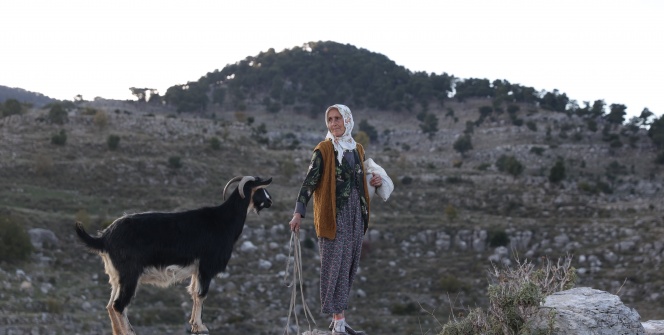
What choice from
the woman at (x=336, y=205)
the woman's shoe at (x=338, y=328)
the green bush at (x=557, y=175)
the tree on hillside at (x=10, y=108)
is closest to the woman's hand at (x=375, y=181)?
the woman at (x=336, y=205)

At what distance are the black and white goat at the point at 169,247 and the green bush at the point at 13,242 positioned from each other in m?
14.5

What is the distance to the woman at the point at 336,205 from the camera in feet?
20.4

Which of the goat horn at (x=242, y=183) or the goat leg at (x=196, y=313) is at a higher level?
the goat horn at (x=242, y=183)

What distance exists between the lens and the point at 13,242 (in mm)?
19609

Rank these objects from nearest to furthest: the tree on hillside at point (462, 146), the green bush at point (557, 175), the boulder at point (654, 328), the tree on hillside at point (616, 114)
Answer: the boulder at point (654, 328)
the green bush at point (557, 175)
the tree on hillside at point (462, 146)
the tree on hillside at point (616, 114)

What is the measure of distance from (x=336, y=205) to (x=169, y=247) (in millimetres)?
1339

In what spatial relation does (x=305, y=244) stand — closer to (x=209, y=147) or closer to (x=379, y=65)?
(x=209, y=147)

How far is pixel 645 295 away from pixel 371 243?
28.5 feet

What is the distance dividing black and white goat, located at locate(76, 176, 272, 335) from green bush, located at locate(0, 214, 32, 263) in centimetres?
1448

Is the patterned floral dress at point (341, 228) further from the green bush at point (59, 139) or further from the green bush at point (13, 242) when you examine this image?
the green bush at point (59, 139)

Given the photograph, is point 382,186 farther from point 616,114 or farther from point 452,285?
point 616,114

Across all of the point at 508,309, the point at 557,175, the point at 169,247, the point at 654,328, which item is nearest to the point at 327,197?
the point at 169,247

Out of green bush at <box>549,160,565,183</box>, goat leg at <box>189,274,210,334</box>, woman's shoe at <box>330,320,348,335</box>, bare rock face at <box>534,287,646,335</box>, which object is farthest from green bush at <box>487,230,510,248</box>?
goat leg at <box>189,274,210,334</box>

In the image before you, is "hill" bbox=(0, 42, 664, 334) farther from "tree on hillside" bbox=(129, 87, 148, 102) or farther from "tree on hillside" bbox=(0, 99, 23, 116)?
"tree on hillside" bbox=(129, 87, 148, 102)
